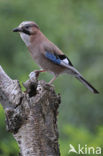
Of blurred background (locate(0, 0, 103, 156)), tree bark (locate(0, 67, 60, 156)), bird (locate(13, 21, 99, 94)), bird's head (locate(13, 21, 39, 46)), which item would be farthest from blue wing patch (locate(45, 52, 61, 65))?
blurred background (locate(0, 0, 103, 156))

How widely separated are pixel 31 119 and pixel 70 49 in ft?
35.6

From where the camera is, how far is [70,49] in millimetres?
16484

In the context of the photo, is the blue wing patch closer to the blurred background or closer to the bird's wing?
the bird's wing

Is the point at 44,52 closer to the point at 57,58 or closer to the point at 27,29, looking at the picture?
the point at 57,58

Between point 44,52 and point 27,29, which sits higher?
point 27,29

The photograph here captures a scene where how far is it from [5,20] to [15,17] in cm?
31

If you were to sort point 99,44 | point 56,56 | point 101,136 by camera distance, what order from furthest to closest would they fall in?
1. point 99,44
2. point 101,136
3. point 56,56

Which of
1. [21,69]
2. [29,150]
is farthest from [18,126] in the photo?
[21,69]

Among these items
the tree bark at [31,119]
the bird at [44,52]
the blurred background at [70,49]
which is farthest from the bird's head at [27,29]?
the blurred background at [70,49]

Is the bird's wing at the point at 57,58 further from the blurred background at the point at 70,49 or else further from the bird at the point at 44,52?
the blurred background at the point at 70,49

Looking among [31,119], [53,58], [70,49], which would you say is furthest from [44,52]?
[70,49]

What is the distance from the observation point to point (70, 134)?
8.52 m

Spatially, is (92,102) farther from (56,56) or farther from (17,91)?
(17,91)

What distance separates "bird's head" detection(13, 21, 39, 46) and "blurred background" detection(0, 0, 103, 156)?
202 centimetres
